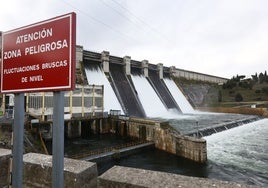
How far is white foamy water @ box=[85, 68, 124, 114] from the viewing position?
3609 centimetres

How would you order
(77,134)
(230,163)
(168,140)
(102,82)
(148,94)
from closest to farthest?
1. (230,163)
2. (168,140)
3. (77,134)
4. (102,82)
5. (148,94)

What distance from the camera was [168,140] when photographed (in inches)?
839

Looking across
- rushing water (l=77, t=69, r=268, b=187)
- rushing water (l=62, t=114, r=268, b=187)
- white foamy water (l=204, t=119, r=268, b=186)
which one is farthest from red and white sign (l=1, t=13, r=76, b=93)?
white foamy water (l=204, t=119, r=268, b=186)

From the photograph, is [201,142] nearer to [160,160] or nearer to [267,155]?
[160,160]

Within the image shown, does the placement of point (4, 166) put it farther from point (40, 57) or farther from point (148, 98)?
point (148, 98)

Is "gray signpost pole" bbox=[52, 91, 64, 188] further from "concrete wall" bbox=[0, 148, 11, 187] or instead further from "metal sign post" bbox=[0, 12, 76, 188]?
"concrete wall" bbox=[0, 148, 11, 187]

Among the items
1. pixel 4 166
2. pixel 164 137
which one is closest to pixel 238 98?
pixel 164 137

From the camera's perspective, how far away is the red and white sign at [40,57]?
208 centimetres

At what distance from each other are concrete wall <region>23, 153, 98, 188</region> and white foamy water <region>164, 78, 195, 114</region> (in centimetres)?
5145

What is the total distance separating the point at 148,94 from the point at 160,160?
27.3 metres

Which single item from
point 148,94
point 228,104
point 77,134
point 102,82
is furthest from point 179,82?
point 77,134

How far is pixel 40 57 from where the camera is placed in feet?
7.41

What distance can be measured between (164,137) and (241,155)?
681 cm

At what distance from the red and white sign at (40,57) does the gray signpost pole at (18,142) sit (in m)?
0.15
